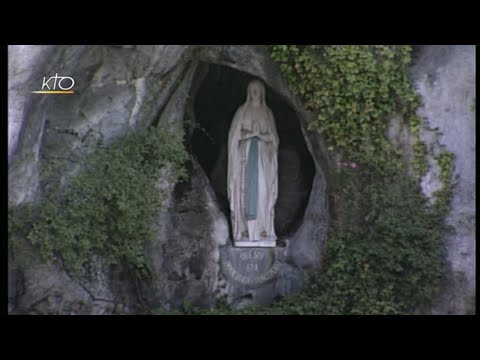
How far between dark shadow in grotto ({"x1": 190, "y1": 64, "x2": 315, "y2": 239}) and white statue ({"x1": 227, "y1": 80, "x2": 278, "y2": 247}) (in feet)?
1.80

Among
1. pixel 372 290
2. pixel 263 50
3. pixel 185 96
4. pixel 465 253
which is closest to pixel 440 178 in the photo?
pixel 465 253

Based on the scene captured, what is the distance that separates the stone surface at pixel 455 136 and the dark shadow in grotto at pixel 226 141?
196 centimetres

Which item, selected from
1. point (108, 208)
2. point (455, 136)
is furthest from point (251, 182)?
point (455, 136)

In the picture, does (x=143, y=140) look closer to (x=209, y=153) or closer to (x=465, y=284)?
(x=209, y=153)

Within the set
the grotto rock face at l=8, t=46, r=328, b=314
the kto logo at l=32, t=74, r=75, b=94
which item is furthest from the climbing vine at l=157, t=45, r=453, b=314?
the kto logo at l=32, t=74, r=75, b=94

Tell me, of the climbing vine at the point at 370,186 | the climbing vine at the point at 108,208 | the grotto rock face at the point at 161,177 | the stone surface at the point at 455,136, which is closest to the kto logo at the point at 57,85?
the grotto rock face at the point at 161,177

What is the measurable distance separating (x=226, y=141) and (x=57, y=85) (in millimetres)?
2531

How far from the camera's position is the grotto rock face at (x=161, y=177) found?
7430 mm

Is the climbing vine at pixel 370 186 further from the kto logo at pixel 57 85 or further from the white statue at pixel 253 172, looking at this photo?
the kto logo at pixel 57 85

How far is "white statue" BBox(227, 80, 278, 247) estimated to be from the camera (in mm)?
8688

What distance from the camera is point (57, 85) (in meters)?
7.55

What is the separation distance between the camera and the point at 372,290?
764 cm

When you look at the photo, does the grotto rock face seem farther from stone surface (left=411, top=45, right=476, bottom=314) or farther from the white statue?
stone surface (left=411, top=45, right=476, bottom=314)

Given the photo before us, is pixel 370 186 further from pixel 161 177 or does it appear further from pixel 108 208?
pixel 108 208
